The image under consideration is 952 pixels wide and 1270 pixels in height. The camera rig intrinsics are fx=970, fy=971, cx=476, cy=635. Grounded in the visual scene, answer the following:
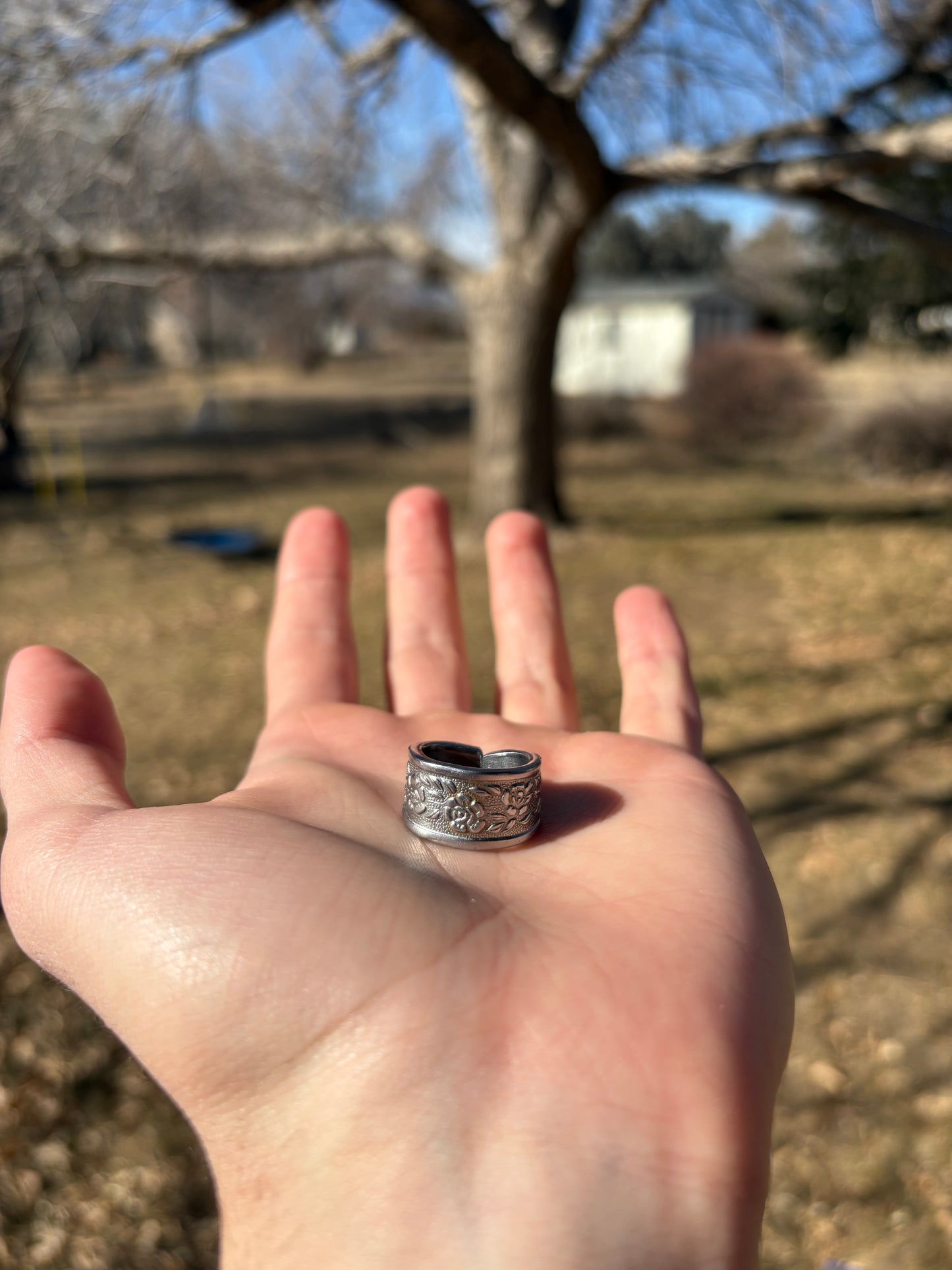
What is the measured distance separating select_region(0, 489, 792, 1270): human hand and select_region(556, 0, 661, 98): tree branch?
567cm

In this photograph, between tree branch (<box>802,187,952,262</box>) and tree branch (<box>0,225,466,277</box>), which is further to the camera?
tree branch (<box>0,225,466,277</box>)

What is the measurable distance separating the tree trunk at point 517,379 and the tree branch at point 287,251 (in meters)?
0.54

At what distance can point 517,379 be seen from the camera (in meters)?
8.91

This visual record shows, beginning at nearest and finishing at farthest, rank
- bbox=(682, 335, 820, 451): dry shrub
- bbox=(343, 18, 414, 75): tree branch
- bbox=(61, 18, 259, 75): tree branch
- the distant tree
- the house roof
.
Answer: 1. bbox=(61, 18, 259, 75): tree branch
2. bbox=(343, 18, 414, 75): tree branch
3. the distant tree
4. bbox=(682, 335, 820, 451): dry shrub
5. the house roof

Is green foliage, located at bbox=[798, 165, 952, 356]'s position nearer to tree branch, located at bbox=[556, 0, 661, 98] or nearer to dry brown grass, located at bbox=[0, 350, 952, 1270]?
dry brown grass, located at bbox=[0, 350, 952, 1270]

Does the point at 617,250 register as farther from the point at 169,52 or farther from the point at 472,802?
the point at 472,802

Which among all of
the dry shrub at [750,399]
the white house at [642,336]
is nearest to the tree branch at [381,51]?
the dry shrub at [750,399]

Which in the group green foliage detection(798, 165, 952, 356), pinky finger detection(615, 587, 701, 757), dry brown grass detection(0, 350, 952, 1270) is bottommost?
dry brown grass detection(0, 350, 952, 1270)

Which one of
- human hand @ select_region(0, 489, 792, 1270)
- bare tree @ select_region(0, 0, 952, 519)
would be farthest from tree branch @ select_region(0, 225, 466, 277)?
human hand @ select_region(0, 489, 792, 1270)

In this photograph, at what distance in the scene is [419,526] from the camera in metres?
2.66

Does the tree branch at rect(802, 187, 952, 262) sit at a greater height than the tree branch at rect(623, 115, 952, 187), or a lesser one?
lesser

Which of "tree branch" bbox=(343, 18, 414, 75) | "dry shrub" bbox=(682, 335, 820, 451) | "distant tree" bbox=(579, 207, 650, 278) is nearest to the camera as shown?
"tree branch" bbox=(343, 18, 414, 75)

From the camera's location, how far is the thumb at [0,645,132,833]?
5.27 feet

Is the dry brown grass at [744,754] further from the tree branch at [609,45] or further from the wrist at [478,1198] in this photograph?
the tree branch at [609,45]
